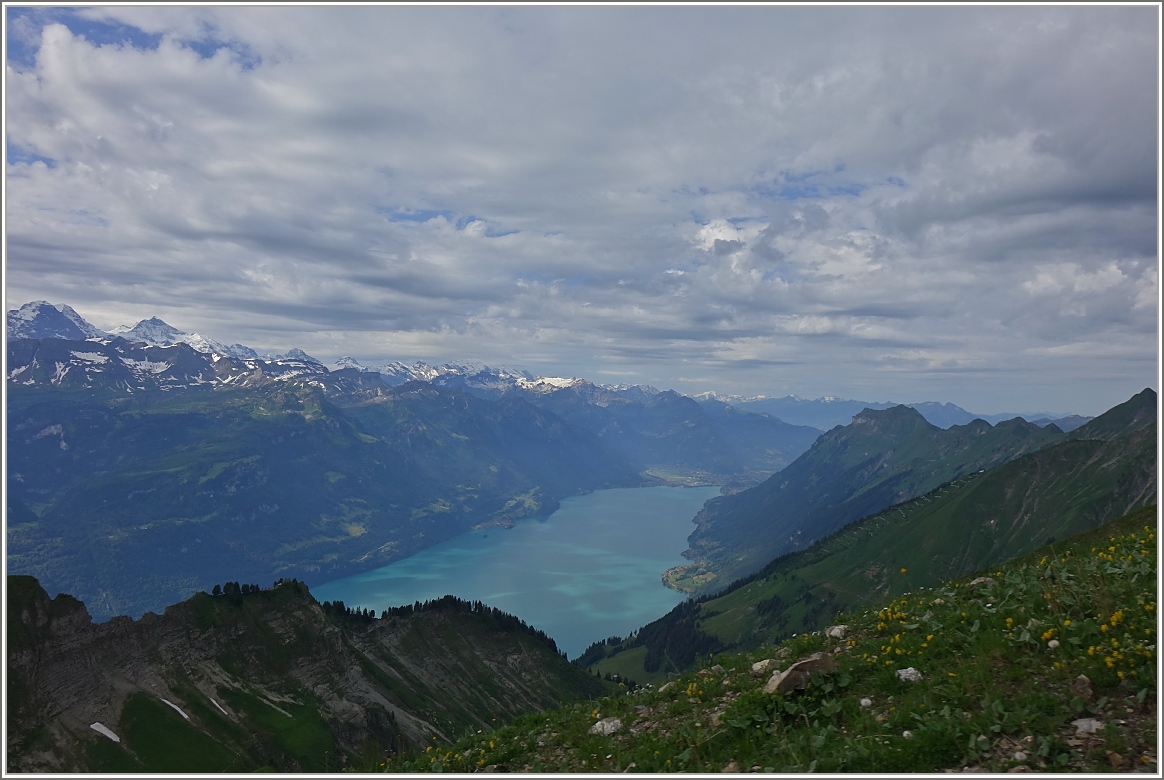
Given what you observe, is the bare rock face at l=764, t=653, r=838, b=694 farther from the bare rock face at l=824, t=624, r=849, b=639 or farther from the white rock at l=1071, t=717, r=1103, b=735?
the white rock at l=1071, t=717, r=1103, b=735

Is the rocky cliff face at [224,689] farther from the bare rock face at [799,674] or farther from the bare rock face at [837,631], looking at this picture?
the bare rock face at [799,674]

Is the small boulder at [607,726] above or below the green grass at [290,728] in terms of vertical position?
above

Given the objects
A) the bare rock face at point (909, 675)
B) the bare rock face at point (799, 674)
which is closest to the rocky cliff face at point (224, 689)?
the bare rock face at point (799, 674)

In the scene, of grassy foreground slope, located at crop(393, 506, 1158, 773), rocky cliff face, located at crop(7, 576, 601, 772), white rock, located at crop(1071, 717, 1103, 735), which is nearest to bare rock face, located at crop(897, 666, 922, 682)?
grassy foreground slope, located at crop(393, 506, 1158, 773)

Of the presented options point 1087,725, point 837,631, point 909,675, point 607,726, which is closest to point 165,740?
point 607,726

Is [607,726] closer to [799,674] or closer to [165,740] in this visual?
[799,674]
